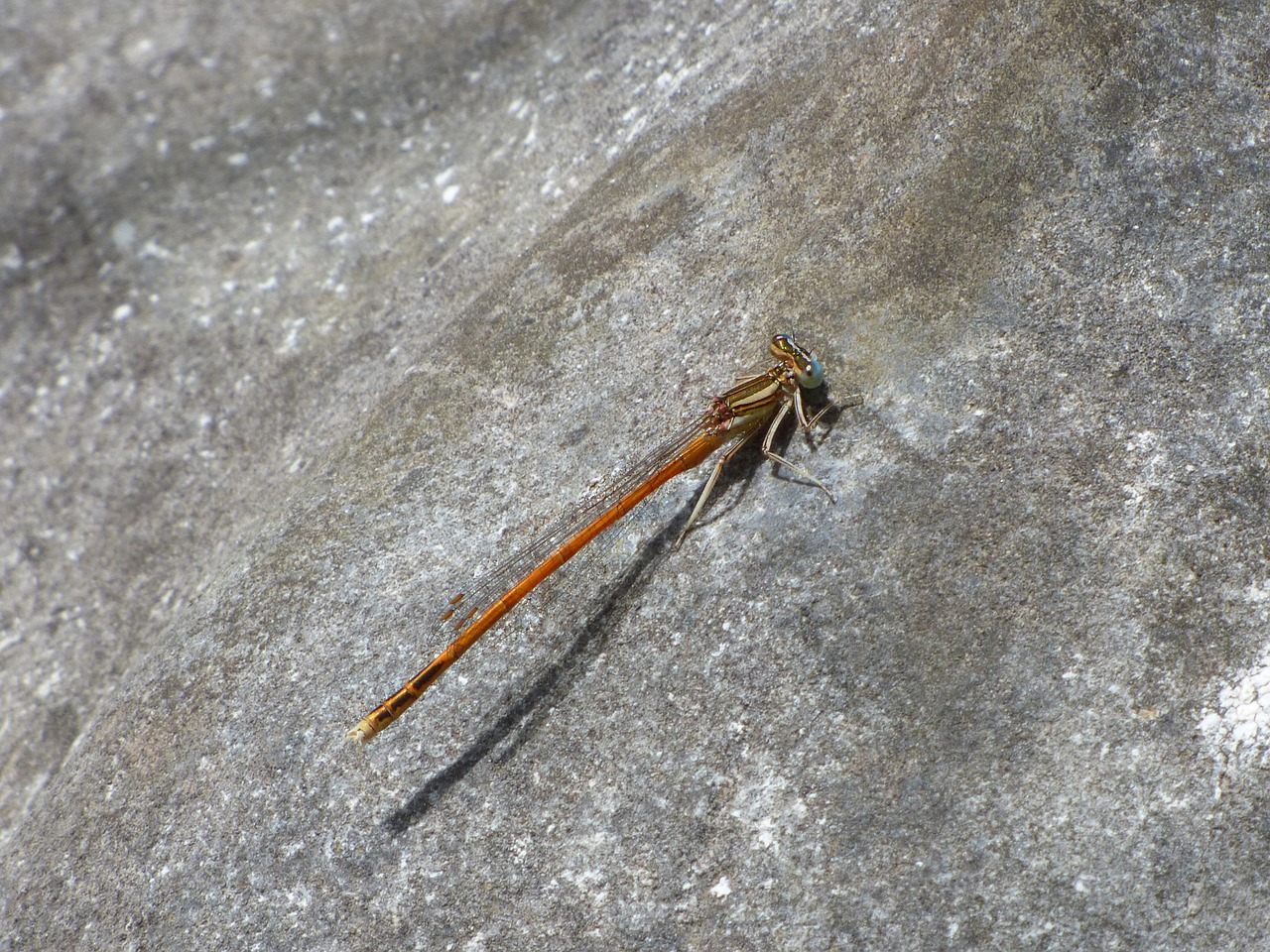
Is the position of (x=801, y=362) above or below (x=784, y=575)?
above

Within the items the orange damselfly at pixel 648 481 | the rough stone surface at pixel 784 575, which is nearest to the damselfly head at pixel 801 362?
the orange damselfly at pixel 648 481

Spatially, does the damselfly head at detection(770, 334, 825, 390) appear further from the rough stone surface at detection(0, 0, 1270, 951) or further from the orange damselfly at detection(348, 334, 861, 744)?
the rough stone surface at detection(0, 0, 1270, 951)

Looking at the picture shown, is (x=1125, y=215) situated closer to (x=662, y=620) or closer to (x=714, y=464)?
(x=714, y=464)

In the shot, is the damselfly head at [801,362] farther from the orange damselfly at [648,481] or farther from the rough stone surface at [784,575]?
the rough stone surface at [784,575]

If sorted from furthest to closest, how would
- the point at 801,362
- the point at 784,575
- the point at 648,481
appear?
the point at 648,481, the point at 801,362, the point at 784,575

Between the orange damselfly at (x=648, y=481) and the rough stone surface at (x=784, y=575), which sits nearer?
the rough stone surface at (x=784, y=575)

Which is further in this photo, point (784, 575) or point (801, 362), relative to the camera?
point (801, 362)

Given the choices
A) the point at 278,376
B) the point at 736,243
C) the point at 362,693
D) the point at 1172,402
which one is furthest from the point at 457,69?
the point at 1172,402
